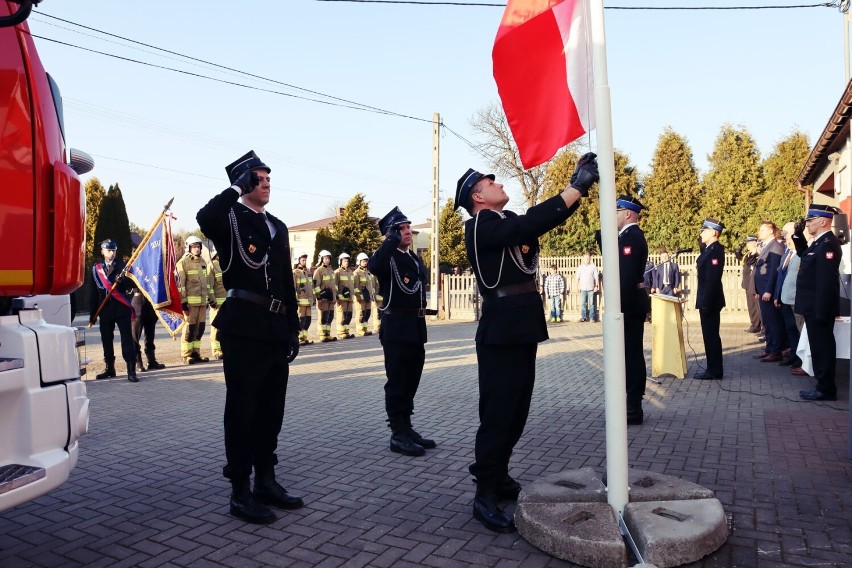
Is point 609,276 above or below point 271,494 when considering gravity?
above

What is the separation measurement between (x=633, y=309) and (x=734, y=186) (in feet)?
94.6

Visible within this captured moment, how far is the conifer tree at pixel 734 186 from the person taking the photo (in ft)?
101

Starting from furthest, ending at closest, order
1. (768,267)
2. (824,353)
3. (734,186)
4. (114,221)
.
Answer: (734,186) → (114,221) → (768,267) → (824,353)

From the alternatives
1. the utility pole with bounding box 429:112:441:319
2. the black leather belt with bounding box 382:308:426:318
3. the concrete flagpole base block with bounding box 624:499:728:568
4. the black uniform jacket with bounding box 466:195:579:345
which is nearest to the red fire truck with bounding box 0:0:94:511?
the black uniform jacket with bounding box 466:195:579:345

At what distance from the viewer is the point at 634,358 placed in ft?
20.5

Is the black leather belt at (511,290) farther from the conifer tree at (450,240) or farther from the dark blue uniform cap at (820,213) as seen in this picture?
the conifer tree at (450,240)

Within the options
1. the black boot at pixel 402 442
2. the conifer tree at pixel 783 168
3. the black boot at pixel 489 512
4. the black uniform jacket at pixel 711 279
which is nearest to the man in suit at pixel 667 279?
the black uniform jacket at pixel 711 279

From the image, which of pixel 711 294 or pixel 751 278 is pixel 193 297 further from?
pixel 751 278

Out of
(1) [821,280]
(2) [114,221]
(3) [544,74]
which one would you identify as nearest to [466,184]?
(3) [544,74]

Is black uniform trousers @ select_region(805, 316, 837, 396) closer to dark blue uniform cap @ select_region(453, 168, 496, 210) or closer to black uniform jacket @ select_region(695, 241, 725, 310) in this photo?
black uniform jacket @ select_region(695, 241, 725, 310)

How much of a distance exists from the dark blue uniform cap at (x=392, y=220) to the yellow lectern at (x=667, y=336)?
168 inches

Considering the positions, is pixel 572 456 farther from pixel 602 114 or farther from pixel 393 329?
pixel 602 114

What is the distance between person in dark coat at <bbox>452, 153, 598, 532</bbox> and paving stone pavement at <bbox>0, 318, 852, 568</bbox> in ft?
1.29

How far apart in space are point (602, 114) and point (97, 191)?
114ft
